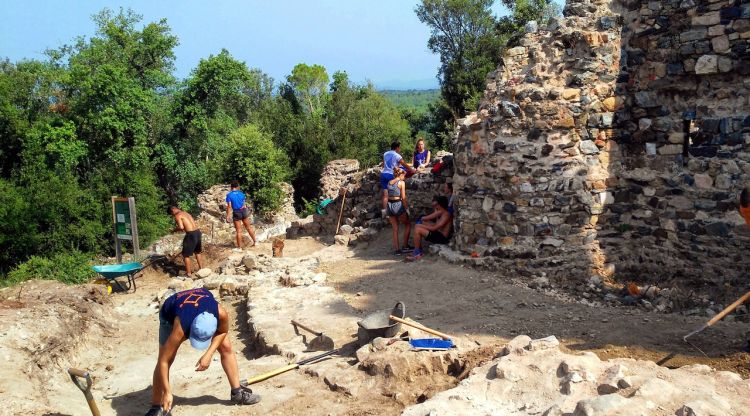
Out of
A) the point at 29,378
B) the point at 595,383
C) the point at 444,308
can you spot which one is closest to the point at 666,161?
the point at 444,308

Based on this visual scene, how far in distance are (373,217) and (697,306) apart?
6841mm

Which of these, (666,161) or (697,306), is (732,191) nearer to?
(666,161)

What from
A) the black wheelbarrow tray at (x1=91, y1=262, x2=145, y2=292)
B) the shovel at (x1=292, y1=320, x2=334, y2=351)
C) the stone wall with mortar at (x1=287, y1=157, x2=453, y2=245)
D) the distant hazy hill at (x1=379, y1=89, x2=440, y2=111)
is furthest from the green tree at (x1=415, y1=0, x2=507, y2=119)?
the shovel at (x1=292, y1=320, x2=334, y2=351)

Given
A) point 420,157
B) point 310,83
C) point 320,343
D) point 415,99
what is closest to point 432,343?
point 320,343

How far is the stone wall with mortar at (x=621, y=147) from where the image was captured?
6.84m

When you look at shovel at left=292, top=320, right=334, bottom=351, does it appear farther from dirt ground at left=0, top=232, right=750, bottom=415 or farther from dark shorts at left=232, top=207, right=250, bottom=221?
dark shorts at left=232, top=207, right=250, bottom=221

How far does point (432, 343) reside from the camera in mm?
5328

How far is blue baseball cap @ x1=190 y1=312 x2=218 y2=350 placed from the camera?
4.58 meters

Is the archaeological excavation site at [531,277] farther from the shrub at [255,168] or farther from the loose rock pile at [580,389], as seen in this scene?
the shrub at [255,168]

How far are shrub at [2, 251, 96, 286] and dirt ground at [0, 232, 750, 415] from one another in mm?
2071

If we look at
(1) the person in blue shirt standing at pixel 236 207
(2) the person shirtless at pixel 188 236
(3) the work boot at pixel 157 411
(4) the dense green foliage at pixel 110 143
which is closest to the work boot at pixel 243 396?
(3) the work boot at pixel 157 411

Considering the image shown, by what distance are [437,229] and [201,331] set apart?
17.6ft

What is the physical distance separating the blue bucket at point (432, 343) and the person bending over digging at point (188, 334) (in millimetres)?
1478

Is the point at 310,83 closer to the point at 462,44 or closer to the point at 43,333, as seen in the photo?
the point at 462,44
